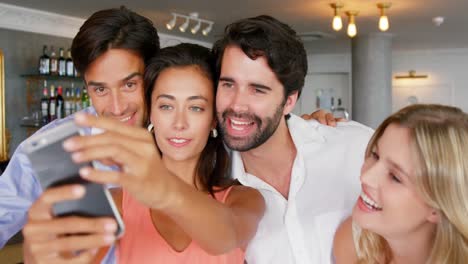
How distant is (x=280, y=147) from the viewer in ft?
5.85

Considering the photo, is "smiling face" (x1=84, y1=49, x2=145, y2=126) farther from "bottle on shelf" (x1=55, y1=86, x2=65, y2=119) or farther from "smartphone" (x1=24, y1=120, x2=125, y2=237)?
"bottle on shelf" (x1=55, y1=86, x2=65, y2=119)

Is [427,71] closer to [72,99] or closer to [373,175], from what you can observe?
[72,99]

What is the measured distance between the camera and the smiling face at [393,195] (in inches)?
46.3

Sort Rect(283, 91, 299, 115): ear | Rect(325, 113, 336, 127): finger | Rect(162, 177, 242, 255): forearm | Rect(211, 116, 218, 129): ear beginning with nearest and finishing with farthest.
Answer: Rect(162, 177, 242, 255): forearm < Rect(211, 116, 218, 129): ear < Rect(283, 91, 299, 115): ear < Rect(325, 113, 336, 127): finger

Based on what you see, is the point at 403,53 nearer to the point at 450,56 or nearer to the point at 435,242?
the point at 450,56

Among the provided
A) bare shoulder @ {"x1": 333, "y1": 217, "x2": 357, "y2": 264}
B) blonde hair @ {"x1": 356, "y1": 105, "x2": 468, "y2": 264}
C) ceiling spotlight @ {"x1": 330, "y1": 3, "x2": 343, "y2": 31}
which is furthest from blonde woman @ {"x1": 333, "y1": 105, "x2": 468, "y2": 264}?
ceiling spotlight @ {"x1": 330, "y1": 3, "x2": 343, "y2": 31}

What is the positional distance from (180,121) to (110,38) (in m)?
0.41

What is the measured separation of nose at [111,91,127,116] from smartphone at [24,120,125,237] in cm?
85

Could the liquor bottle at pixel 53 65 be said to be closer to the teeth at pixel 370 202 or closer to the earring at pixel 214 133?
the earring at pixel 214 133

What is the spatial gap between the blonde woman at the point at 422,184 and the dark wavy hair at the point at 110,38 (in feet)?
2.38

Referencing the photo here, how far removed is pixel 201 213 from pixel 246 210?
40 cm

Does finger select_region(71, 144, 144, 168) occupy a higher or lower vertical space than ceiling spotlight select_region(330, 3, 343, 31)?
lower

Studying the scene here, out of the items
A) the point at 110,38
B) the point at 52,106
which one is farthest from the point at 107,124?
the point at 52,106

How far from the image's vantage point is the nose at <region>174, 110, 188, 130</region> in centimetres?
130
